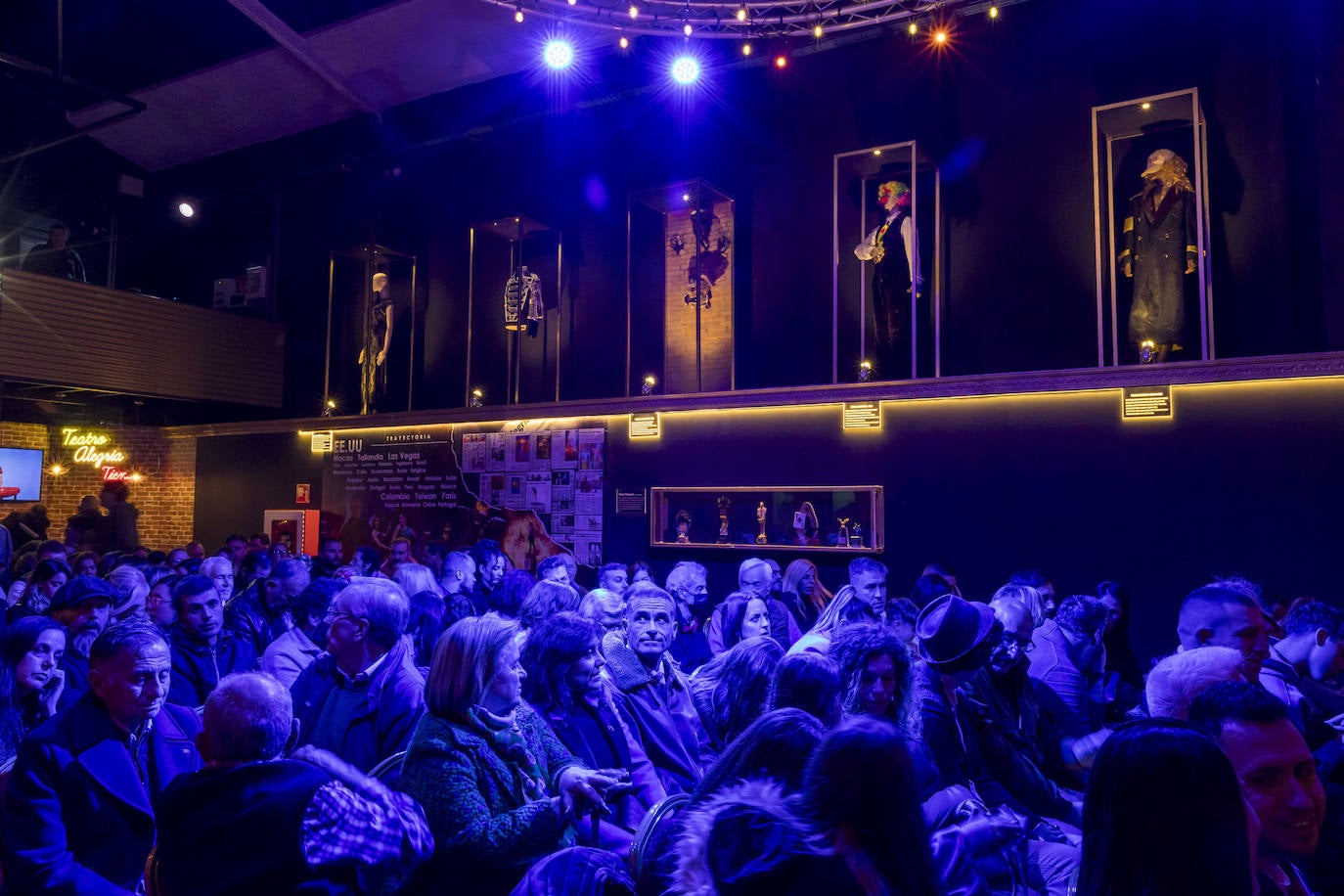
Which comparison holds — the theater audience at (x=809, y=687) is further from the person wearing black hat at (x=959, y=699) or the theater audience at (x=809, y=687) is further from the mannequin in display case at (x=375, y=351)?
the mannequin in display case at (x=375, y=351)

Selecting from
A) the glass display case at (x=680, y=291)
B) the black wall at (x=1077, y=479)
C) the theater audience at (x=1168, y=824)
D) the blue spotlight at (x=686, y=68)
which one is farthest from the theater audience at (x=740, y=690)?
the blue spotlight at (x=686, y=68)

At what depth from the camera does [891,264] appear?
846cm

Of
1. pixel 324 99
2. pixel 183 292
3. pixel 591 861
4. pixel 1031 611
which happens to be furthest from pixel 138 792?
pixel 183 292

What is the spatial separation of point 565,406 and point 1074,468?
16.8ft

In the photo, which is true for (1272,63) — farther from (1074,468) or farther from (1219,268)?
(1074,468)

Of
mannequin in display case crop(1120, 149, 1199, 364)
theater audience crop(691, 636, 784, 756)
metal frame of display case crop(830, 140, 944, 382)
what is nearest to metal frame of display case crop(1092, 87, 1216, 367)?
mannequin in display case crop(1120, 149, 1199, 364)

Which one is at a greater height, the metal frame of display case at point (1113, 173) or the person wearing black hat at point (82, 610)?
the metal frame of display case at point (1113, 173)

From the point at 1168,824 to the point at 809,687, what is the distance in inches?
45.0

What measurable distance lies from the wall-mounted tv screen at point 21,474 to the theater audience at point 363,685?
11986mm

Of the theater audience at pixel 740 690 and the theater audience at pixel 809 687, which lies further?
the theater audience at pixel 740 690

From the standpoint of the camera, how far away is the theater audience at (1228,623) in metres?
3.12

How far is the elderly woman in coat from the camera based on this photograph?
206cm

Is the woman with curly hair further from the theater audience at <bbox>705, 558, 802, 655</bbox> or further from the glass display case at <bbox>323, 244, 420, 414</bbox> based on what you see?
the glass display case at <bbox>323, 244, 420, 414</bbox>

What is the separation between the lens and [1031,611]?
3.97 metres
